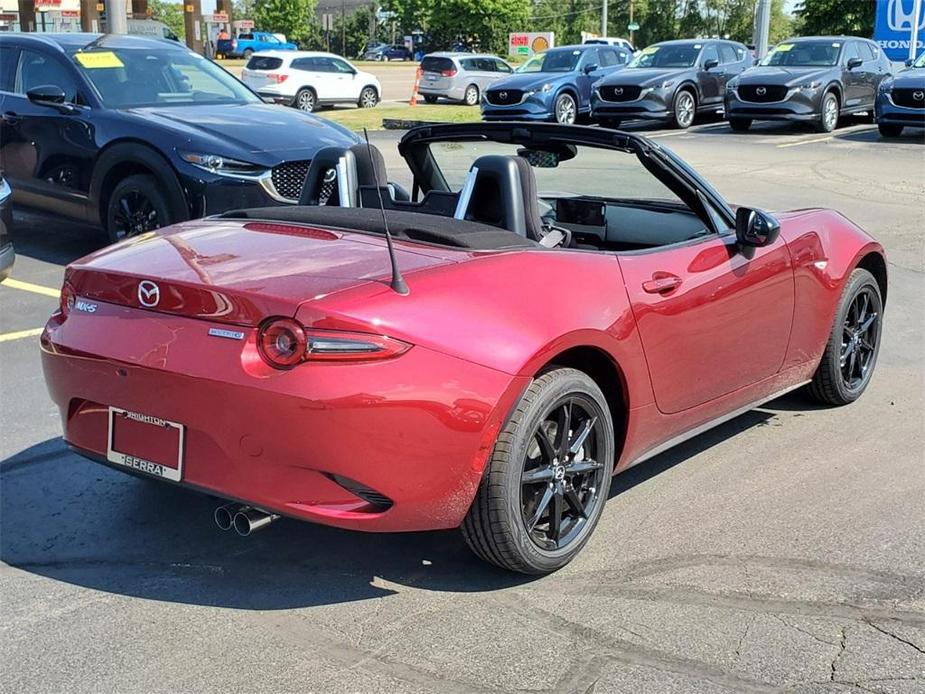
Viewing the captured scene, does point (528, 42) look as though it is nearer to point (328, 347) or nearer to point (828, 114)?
point (828, 114)

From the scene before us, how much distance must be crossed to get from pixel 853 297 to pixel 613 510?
1910 mm

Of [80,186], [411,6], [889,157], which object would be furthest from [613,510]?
[411,6]

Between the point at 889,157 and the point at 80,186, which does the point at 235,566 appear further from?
the point at 889,157

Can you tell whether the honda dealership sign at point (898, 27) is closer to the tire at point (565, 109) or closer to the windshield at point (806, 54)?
the windshield at point (806, 54)

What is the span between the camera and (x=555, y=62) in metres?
25.6

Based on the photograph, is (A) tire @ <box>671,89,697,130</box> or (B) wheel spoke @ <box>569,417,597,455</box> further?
(A) tire @ <box>671,89,697,130</box>

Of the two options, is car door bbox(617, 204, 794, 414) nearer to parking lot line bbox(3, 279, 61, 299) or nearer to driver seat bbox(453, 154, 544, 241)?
driver seat bbox(453, 154, 544, 241)

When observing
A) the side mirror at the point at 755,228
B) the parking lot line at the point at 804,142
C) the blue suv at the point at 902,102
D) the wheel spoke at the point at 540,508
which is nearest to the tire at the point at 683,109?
the parking lot line at the point at 804,142

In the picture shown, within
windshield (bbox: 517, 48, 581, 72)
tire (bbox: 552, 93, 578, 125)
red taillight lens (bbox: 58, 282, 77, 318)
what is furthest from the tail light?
windshield (bbox: 517, 48, 581, 72)

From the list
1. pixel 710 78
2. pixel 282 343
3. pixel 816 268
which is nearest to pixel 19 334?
pixel 282 343

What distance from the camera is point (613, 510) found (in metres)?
4.40

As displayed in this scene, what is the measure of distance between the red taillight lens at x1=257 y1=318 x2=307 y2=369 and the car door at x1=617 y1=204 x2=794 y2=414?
133cm

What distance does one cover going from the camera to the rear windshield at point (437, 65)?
3381cm

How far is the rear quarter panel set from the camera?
5.07 metres
